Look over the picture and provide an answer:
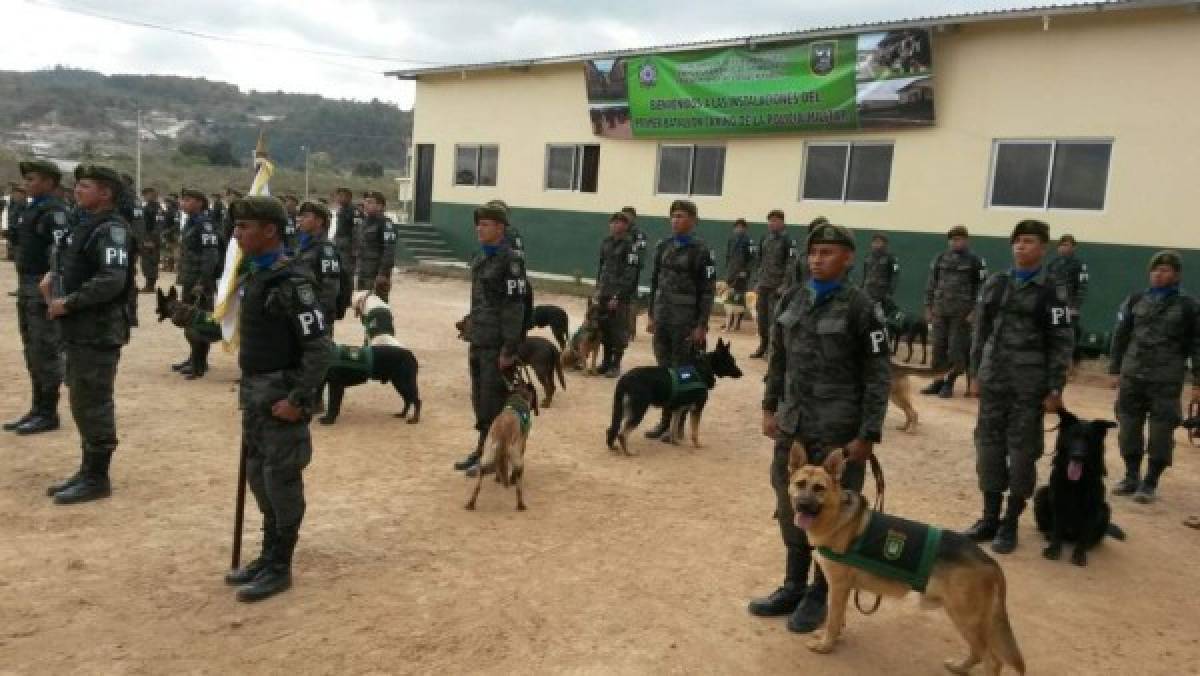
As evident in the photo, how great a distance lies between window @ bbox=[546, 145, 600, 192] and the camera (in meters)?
19.9

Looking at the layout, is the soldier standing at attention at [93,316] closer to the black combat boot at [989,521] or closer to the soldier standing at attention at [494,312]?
the soldier standing at attention at [494,312]

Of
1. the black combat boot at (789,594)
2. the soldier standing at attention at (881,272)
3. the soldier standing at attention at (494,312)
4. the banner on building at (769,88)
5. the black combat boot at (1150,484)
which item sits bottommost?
the black combat boot at (789,594)

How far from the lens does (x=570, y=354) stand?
422 inches

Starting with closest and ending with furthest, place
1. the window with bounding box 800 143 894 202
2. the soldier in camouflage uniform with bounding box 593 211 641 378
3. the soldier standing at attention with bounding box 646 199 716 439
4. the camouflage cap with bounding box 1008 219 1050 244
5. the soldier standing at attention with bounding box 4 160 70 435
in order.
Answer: the camouflage cap with bounding box 1008 219 1050 244 < the soldier standing at attention with bounding box 4 160 70 435 < the soldier standing at attention with bounding box 646 199 716 439 < the soldier in camouflage uniform with bounding box 593 211 641 378 < the window with bounding box 800 143 894 202

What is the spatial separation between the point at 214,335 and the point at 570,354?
436cm

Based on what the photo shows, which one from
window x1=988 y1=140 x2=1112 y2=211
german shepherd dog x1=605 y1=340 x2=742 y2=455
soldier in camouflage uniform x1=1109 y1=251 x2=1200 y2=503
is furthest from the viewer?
window x1=988 y1=140 x2=1112 y2=211

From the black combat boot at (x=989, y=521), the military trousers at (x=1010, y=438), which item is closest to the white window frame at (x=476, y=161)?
the military trousers at (x=1010, y=438)

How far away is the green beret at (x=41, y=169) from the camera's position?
6117 mm

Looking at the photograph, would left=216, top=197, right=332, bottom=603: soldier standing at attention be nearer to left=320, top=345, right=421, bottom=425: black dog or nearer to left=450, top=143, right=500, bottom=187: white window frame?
left=320, top=345, right=421, bottom=425: black dog

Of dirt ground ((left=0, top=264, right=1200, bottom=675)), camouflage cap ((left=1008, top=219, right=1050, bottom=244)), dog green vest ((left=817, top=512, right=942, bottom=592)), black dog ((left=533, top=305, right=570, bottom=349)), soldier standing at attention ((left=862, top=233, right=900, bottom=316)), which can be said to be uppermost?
camouflage cap ((left=1008, top=219, right=1050, bottom=244))

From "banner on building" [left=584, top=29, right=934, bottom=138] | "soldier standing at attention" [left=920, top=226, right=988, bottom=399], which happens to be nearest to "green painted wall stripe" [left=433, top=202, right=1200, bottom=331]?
"banner on building" [left=584, top=29, right=934, bottom=138]

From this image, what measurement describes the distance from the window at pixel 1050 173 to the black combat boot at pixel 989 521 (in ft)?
30.6

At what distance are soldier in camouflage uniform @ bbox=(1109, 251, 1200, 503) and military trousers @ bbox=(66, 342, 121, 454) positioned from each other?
7.76 metres

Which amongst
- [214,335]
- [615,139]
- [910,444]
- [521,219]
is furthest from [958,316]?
[521,219]
